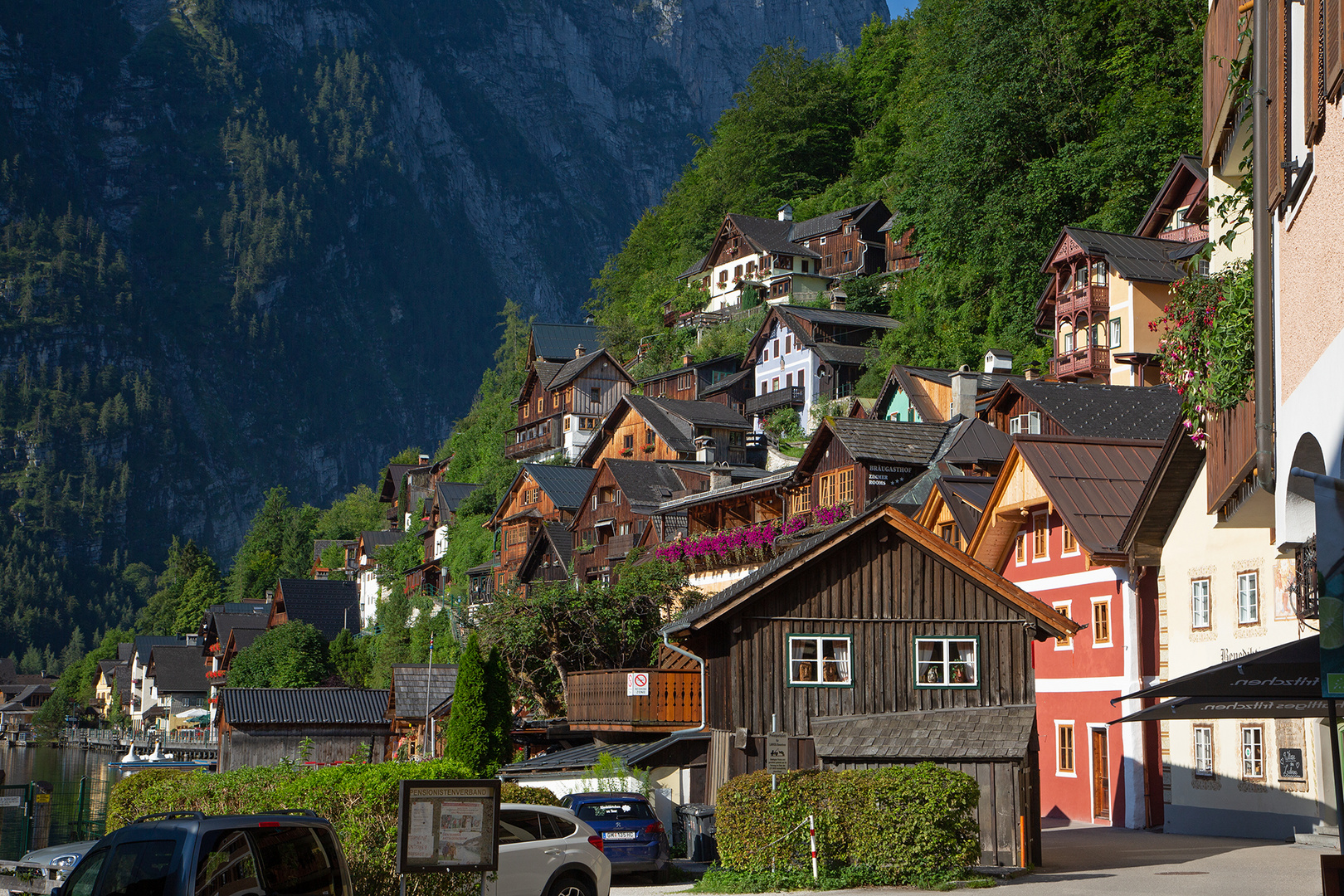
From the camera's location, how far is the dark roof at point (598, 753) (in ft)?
96.1

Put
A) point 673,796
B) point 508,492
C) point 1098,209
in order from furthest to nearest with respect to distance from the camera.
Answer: point 508,492
point 1098,209
point 673,796

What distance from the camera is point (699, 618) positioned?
27094 mm

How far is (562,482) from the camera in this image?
255 ft

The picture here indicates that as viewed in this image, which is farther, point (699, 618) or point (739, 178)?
point (739, 178)

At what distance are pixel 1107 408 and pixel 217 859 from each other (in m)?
36.8

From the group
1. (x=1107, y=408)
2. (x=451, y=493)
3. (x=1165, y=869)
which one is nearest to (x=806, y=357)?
(x=451, y=493)

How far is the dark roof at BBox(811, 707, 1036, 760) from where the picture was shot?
2445 cm

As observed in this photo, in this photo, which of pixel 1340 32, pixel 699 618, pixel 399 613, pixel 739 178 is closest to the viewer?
pixel 1340 32

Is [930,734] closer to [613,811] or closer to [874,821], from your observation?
[874,821]

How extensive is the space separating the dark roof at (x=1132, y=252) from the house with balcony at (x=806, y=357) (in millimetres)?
24567

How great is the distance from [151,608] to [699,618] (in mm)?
172839

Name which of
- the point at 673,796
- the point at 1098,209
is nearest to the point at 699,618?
the point at 673,796

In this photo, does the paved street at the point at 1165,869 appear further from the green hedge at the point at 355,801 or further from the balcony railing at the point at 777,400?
the balcony railing at the point at 777,400

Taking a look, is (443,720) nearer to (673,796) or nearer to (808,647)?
(673,796)
